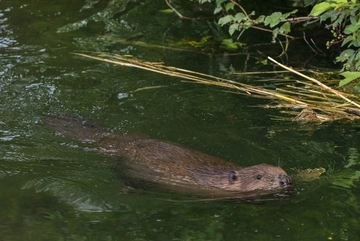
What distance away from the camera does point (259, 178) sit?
4.31 meters

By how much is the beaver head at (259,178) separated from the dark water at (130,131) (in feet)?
0.37

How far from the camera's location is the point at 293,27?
7422 millimetres

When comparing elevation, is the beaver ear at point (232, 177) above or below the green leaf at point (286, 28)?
below

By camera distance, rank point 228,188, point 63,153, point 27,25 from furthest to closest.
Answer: point 27,25, point 63,153, point 228,188

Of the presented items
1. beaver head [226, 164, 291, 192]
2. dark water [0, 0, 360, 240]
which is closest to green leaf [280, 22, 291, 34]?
dark water [0, 0, 360, 240]

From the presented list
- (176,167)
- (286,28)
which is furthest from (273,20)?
(176,167)

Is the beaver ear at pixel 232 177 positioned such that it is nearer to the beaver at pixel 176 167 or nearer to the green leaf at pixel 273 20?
the beaver at pixel 176 167

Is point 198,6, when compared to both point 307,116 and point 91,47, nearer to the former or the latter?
point 91,47

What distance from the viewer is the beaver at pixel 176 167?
4.33 m

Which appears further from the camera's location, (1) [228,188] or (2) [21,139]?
(2) [21,139]

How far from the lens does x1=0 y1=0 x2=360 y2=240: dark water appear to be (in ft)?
12.6

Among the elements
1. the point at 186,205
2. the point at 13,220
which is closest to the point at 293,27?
the point at 186,205

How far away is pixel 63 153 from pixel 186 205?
3.91ft

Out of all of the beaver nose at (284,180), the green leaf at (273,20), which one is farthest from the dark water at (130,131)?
the green leaf at (273,20)
